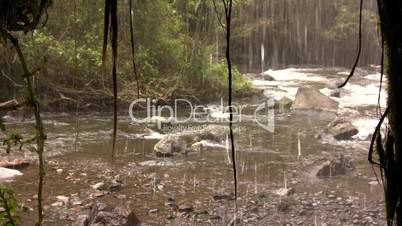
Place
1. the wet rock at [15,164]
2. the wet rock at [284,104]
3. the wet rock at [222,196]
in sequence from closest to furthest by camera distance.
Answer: the wet rock at [222,196]
the wet rock at [15,164]
the wet rock at [284,104]

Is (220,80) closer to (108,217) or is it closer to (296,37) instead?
(108,217)

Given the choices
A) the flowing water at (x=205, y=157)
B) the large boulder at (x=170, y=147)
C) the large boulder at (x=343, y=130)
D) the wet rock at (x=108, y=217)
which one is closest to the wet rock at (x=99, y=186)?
the flowing water at (x=205, y=157)

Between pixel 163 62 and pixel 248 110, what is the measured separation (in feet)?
9.90

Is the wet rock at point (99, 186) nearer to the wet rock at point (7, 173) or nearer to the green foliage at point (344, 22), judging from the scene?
the wet rock at point (7, 173)

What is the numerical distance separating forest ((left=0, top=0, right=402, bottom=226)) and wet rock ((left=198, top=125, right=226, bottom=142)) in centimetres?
3

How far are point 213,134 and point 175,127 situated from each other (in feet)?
4.38

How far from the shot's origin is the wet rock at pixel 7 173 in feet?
22.4

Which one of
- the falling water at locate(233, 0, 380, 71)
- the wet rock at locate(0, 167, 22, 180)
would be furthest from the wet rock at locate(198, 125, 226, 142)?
the falling water at locate(233, 0, 380, 71)

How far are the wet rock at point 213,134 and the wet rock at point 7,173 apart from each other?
3.91m

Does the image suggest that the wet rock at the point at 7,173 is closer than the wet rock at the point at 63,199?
No

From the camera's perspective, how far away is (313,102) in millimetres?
13719

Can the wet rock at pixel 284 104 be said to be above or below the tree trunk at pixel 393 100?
below

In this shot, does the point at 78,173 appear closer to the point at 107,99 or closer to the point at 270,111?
the point at 107,99

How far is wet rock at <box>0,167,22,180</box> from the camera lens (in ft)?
22.4
